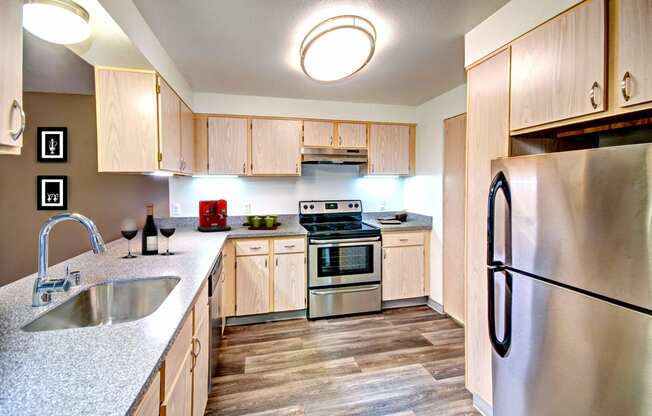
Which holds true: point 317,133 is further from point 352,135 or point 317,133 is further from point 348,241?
point 348,241

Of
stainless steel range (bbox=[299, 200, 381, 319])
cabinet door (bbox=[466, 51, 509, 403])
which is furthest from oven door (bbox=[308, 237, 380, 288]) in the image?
cabinet door (bbox=[466, 51, 509, 403])

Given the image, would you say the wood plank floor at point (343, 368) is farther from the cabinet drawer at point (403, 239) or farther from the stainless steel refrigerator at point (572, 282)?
the cabinet drawer at point (403, 239)

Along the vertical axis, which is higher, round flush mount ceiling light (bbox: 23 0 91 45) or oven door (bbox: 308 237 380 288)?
round flush mount ceiling light (bbox: 23 0 91 45)

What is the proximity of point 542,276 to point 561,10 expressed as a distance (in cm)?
116

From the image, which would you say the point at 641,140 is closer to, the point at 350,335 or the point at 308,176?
the point at 350,335

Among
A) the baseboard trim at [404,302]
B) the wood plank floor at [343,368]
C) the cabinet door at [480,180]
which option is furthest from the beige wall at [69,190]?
the cabinet door at [480,180]

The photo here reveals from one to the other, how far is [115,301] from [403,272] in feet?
8.65

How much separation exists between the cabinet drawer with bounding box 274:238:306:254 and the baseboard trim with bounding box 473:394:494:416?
1.82 metres

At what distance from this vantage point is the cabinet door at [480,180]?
5.33 ft

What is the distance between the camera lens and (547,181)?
47.3 inches

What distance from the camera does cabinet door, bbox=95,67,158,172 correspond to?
1833 millimetres

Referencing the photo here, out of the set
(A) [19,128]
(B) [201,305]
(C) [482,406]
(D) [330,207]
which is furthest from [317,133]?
(C) [482,406]

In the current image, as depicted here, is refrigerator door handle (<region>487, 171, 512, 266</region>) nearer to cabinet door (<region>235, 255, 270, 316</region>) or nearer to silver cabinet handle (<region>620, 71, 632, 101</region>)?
silver cabinet handle (<region>620, 71, 632, 101</region>)

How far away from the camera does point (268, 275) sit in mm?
2959
